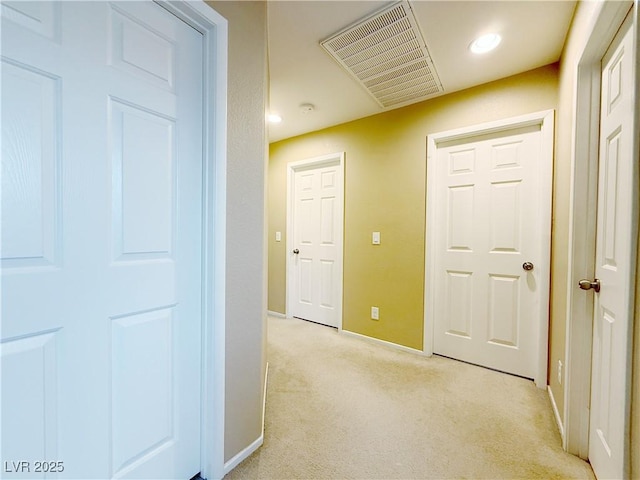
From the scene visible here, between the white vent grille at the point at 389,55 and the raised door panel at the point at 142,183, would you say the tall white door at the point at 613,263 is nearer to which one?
the white vent grille at the point at 389,55

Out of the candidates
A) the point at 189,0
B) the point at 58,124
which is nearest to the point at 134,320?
the point at 58,124

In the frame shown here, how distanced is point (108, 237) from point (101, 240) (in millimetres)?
23

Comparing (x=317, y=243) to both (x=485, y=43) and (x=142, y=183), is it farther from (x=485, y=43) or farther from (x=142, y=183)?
(x=142, y=183)

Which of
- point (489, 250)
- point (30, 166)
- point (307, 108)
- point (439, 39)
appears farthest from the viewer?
point (307, 108)

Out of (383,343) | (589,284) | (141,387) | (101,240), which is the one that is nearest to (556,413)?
(589,284)

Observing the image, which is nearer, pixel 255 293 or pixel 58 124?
pixel 58 124

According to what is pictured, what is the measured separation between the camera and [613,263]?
112cm

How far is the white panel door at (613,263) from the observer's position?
0.92 m

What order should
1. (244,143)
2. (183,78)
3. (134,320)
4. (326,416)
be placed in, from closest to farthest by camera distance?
(134,320) < (183,78) < (244,143) < (326,416)

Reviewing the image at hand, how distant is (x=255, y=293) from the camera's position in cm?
138

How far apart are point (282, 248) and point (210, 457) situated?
263 cm

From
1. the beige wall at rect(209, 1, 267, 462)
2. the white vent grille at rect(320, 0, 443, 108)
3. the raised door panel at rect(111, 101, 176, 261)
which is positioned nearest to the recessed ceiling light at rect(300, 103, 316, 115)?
the white vent grille at rect(320, 0, 443, 108)

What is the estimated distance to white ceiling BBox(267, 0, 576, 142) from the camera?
1509 millimetres

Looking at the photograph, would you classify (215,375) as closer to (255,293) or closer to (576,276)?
(255,293)
